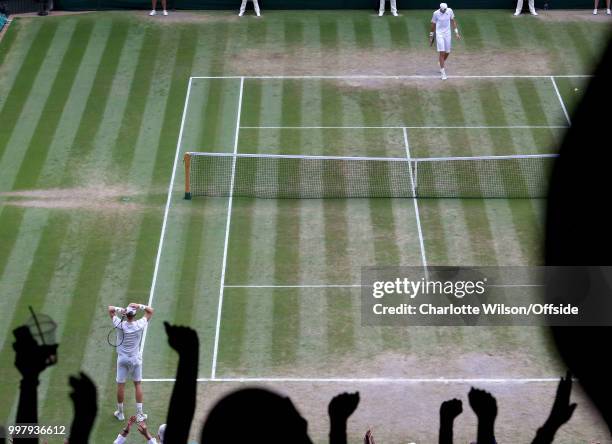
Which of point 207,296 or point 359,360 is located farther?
point 207,296

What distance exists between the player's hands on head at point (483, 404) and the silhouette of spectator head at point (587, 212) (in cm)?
41

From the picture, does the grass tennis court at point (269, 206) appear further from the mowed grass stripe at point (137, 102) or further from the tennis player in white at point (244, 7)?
the tennis player in white at point (244, 7)

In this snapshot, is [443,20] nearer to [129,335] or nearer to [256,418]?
[129,335]

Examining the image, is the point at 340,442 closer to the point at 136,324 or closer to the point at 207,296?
the point at 136,324

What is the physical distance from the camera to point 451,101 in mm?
31109

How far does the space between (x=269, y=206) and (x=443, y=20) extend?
29.5 ft

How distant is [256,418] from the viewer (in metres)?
2.96

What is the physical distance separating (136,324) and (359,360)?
513 centimetres

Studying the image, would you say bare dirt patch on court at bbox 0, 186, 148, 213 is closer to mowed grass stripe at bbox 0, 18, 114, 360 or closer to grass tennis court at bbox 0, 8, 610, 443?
grass tennis court at bbox 0, 8, 610, 443

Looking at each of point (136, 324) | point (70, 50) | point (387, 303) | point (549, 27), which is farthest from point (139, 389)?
point (549, 27)

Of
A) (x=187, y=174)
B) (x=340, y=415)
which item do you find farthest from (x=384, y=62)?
(x=340, y=415)

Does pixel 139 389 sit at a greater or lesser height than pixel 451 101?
greater

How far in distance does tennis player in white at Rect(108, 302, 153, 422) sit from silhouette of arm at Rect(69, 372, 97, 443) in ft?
47.2

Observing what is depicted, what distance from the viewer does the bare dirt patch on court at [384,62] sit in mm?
32656
